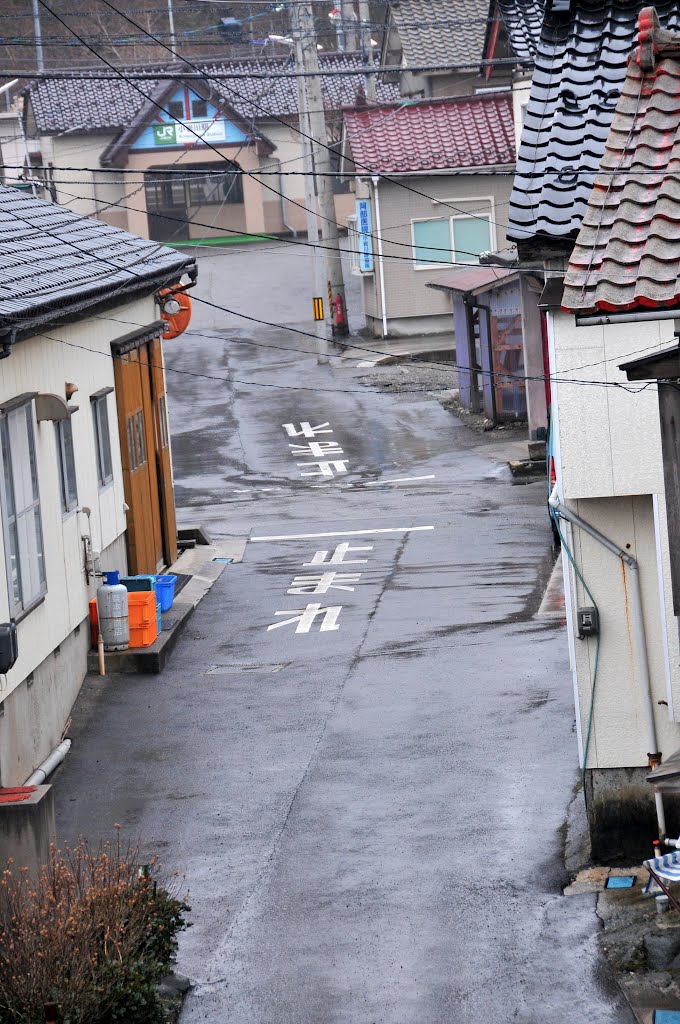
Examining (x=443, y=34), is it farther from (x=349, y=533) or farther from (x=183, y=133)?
(x=349, y=533)

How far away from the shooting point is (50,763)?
1227 centimetres

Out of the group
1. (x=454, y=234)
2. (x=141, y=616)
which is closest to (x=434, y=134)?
(x=454, y=234)

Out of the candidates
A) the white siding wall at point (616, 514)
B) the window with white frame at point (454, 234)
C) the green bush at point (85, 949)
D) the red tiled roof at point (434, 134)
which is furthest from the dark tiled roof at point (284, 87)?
the green bush at point (85, 949)

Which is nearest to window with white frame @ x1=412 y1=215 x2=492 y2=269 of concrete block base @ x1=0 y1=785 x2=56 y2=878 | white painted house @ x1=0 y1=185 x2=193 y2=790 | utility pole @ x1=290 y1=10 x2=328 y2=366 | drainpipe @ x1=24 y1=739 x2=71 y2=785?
utility pole @ x1=290 y1=10 x2=328 y2=366

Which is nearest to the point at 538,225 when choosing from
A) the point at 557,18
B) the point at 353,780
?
the point at 557,18

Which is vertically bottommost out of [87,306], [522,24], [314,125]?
[87,306]

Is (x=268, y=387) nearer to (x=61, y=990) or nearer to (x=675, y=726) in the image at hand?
(x=675, y=726)

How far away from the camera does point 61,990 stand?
7184 millimetres

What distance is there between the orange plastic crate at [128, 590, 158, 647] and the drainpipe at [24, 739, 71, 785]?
245cm

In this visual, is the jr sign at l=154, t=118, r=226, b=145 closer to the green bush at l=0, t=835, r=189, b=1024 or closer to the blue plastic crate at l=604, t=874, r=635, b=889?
the blue plastic crate at l=604, t=874, r=635, b=889

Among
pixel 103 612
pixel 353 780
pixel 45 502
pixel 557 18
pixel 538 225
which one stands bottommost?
pixel 353 780

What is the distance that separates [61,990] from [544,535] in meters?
13.8

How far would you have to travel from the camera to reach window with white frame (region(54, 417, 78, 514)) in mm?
14203

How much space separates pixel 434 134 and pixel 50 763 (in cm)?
2832
